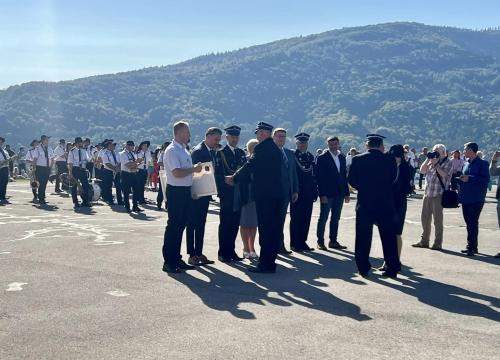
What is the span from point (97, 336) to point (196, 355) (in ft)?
3.36

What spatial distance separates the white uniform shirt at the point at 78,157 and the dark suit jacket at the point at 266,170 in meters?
11.9

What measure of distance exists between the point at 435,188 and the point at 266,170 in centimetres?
432

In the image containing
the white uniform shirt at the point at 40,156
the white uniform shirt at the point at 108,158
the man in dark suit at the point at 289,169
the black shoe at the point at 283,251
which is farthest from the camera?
the white uniform shirt at the point at 40,156

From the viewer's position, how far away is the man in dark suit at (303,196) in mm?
11555

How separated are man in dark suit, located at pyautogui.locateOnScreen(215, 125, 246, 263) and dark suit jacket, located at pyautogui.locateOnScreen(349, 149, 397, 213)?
1.99m

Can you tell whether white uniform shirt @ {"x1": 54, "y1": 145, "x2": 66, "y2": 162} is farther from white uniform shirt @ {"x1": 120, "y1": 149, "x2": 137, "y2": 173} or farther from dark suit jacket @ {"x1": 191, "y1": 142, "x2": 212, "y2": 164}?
dark suit jacket @ {"x1": 191, "y1": 142, "x2": 212, "y2": 164}

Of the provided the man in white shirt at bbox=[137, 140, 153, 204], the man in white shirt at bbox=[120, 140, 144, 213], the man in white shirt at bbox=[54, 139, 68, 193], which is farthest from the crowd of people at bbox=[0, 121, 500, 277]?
the man in white shirt at bbox=[54, 139, 68, 193]

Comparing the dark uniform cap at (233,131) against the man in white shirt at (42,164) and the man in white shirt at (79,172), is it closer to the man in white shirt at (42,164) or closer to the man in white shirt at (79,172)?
the man in white shirt at (79,172)

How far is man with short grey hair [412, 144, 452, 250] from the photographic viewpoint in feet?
38.7

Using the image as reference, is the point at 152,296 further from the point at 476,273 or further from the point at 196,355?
the point at 476,273

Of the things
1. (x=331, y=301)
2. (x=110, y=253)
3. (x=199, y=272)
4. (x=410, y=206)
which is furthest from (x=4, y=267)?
(x=410, y=206)

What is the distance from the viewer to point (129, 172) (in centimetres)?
1867

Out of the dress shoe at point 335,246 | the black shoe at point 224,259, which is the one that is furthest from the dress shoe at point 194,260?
the dress shoe at point 335,246

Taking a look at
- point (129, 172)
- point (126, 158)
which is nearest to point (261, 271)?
point (126, 158)
